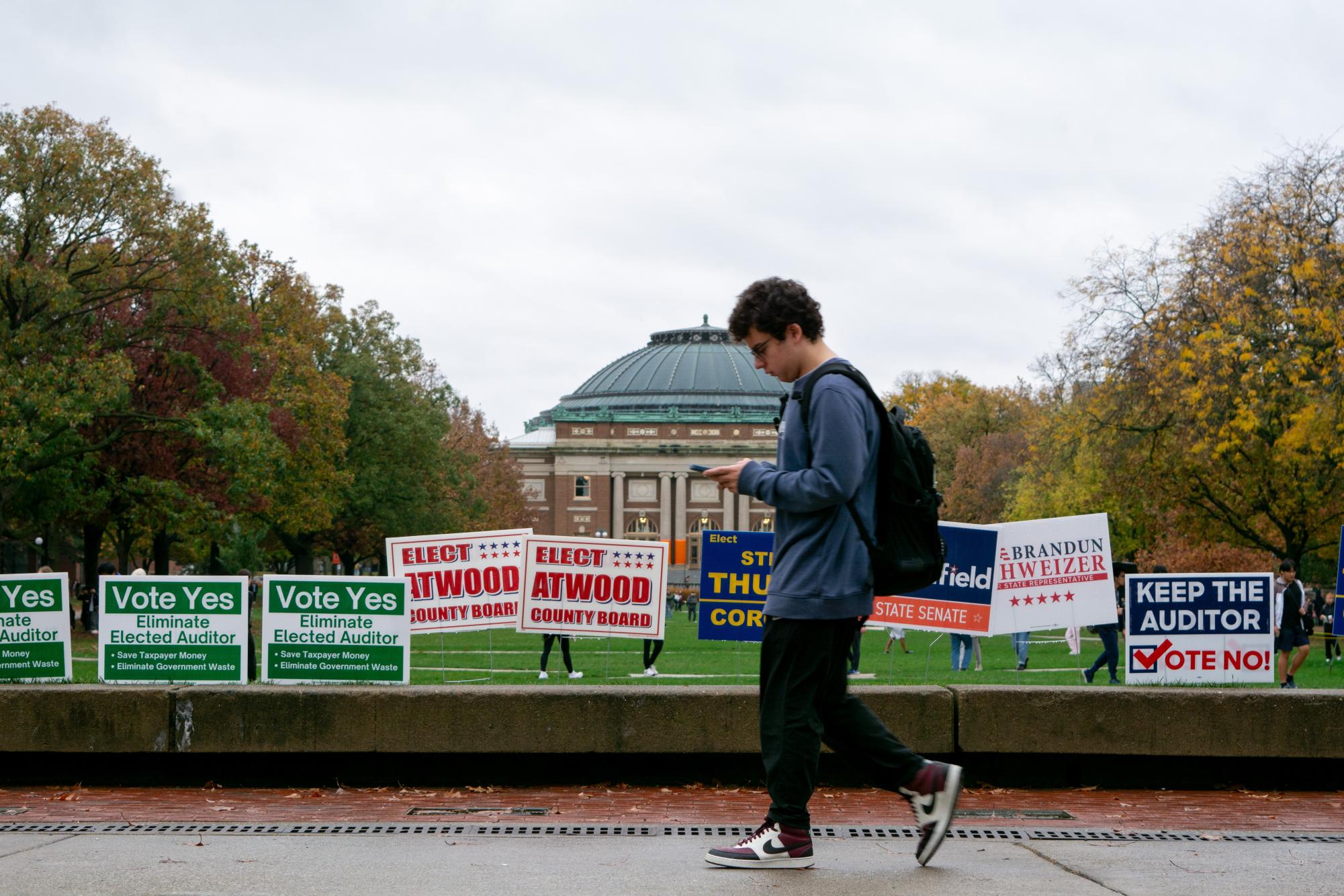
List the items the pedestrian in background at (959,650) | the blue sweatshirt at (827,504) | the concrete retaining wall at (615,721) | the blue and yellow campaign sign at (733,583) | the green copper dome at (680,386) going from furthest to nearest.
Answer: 1. the green copper dome at (680,386)
2. the pedestrian in background at (959,650)
3. the blue and yellow campaign sign at (733,583)
4. the concrete retaining wall at (615,721)
5. the blue sweatshirt at (827,504)

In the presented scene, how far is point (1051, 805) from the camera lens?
754 centimetres

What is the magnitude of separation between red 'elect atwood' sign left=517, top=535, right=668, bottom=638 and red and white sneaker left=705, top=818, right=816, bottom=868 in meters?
7.71

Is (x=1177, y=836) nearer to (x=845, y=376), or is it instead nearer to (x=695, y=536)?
(x=845, y=376)

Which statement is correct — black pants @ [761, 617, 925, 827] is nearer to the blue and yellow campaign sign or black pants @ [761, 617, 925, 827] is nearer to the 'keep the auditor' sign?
the 'keep the auditor' sign

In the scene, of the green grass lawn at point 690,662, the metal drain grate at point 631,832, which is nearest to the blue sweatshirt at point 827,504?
the metal drain grate at point 631,832

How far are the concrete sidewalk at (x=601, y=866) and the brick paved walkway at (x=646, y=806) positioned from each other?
72cm

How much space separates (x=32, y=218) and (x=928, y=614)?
2752cm

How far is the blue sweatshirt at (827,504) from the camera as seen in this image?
5434 millimetres

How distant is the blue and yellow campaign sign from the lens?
38.7 ft

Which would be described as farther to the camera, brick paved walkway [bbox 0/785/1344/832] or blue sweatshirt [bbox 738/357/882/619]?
brick paved walkway [bbox 0/785/1344/832]

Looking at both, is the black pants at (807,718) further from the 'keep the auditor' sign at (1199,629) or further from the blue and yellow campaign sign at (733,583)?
the blue and yellow campaign sign at (733,583)

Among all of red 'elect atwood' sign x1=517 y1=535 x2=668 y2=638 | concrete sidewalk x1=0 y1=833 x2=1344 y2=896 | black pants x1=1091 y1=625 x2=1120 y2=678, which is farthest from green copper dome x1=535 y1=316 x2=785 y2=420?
concrete sidewalk x1=0 y1=833 x2=1344 y2=896

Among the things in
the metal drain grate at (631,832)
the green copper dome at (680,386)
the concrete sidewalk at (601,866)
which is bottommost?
the metal drain grate at (631,832)

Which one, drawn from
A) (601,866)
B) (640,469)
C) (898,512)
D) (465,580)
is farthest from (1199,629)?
(640,469)
